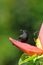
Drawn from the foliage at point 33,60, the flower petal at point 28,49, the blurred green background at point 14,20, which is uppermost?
the blurred green background at point 14,20

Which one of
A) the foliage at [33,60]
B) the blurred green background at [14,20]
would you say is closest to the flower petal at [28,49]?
the foliage at [33,60]

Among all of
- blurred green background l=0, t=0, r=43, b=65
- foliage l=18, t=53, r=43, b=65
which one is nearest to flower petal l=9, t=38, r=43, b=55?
foliage l=18, t=53, r=43, b=65

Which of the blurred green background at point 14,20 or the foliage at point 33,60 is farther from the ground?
the blurred green background at point 14,20

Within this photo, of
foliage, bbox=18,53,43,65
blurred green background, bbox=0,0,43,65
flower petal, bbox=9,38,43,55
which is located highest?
blurred green background, bbox=0,0,43,65

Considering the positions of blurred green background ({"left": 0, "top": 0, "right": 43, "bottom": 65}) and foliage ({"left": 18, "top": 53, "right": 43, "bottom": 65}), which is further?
blurred green background ({"left": 0, "top": 0, "right": 43, "bottom": 65})

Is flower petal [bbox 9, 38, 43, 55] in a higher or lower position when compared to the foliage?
higher

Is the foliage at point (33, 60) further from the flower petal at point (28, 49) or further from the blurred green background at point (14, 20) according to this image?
the blurred green background at point (14, 20)

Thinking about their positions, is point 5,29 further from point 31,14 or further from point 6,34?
point 31,14

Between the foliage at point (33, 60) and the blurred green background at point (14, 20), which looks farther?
the blurred green background at point (14, 20)

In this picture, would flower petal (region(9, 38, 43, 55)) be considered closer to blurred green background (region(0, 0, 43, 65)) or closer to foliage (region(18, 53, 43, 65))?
foliage (region(18, 53, 43, 65))
